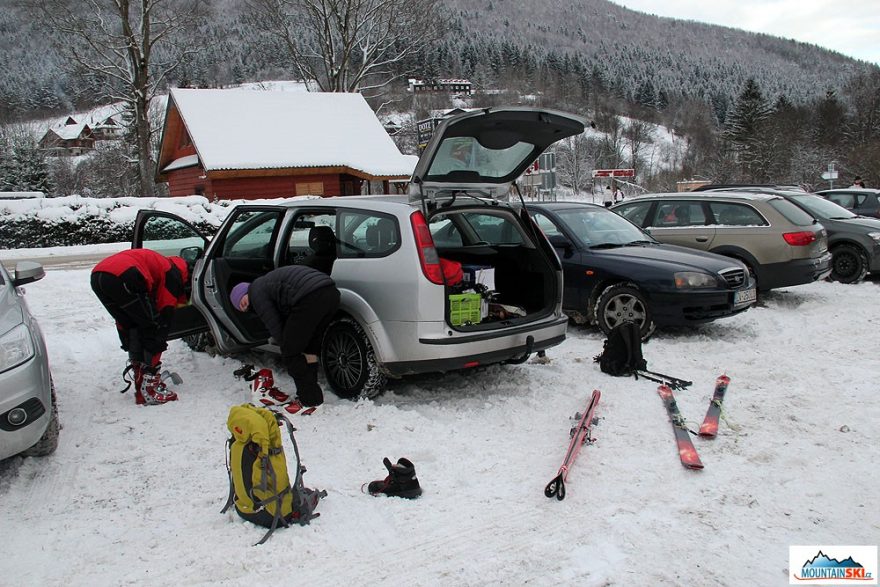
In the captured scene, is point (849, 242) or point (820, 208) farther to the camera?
point (820, 208)

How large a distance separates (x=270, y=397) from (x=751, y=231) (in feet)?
23.0

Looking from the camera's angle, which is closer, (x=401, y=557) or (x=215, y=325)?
(x=401, y=557)

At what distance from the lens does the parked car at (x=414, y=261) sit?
4.62 meters

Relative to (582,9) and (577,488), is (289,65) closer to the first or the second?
(577,488)

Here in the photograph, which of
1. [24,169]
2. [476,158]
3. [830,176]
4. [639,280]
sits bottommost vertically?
[639,280]

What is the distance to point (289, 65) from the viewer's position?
36.8 m

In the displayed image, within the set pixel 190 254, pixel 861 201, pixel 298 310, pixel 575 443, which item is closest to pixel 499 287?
pixel 298 310

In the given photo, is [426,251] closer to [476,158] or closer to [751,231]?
[476,158]

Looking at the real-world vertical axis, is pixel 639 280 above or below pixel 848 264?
above

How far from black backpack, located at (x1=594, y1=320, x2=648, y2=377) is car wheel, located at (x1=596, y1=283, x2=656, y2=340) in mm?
1237

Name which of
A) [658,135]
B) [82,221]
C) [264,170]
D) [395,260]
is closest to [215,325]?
[395,260]

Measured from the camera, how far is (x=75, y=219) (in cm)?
1842

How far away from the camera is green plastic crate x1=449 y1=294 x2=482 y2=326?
15.8ft

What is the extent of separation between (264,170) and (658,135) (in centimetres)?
8567
